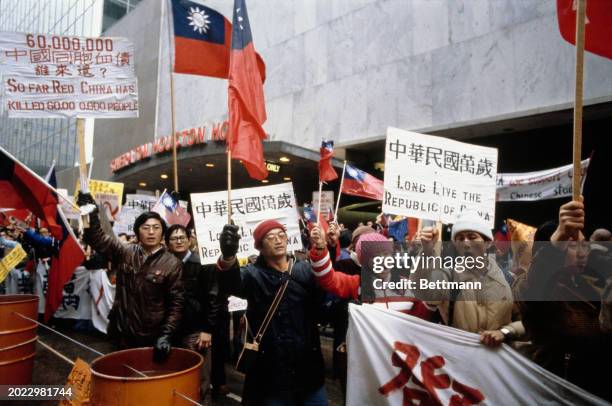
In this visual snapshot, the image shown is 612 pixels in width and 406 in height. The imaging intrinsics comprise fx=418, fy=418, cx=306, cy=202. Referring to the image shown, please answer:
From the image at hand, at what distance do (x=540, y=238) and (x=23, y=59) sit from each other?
16.0ft

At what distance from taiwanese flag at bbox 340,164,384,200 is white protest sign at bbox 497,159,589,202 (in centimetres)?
301

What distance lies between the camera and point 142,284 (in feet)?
11.2

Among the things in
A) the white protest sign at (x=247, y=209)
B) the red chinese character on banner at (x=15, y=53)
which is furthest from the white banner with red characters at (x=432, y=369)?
the red chinese character on banner at (x=15, y=53)

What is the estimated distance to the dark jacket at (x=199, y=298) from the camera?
3.86m

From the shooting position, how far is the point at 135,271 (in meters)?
3.47

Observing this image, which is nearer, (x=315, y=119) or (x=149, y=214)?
(x=149, y=214)

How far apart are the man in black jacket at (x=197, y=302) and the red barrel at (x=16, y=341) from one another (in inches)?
60.4

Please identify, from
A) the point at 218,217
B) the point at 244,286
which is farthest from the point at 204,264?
the point at 244,286

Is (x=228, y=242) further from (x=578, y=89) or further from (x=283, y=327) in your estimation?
(x=578, y=89)

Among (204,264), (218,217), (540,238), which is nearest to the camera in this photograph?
(540,238)

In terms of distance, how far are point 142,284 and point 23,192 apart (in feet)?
6.65

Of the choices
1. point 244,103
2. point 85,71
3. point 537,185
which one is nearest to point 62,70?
point 85,71

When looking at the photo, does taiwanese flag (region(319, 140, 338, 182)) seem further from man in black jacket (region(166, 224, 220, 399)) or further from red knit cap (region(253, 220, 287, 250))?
red knit cap (region(253, 220, 287, 250))

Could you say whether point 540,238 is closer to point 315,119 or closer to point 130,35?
point 315,119
